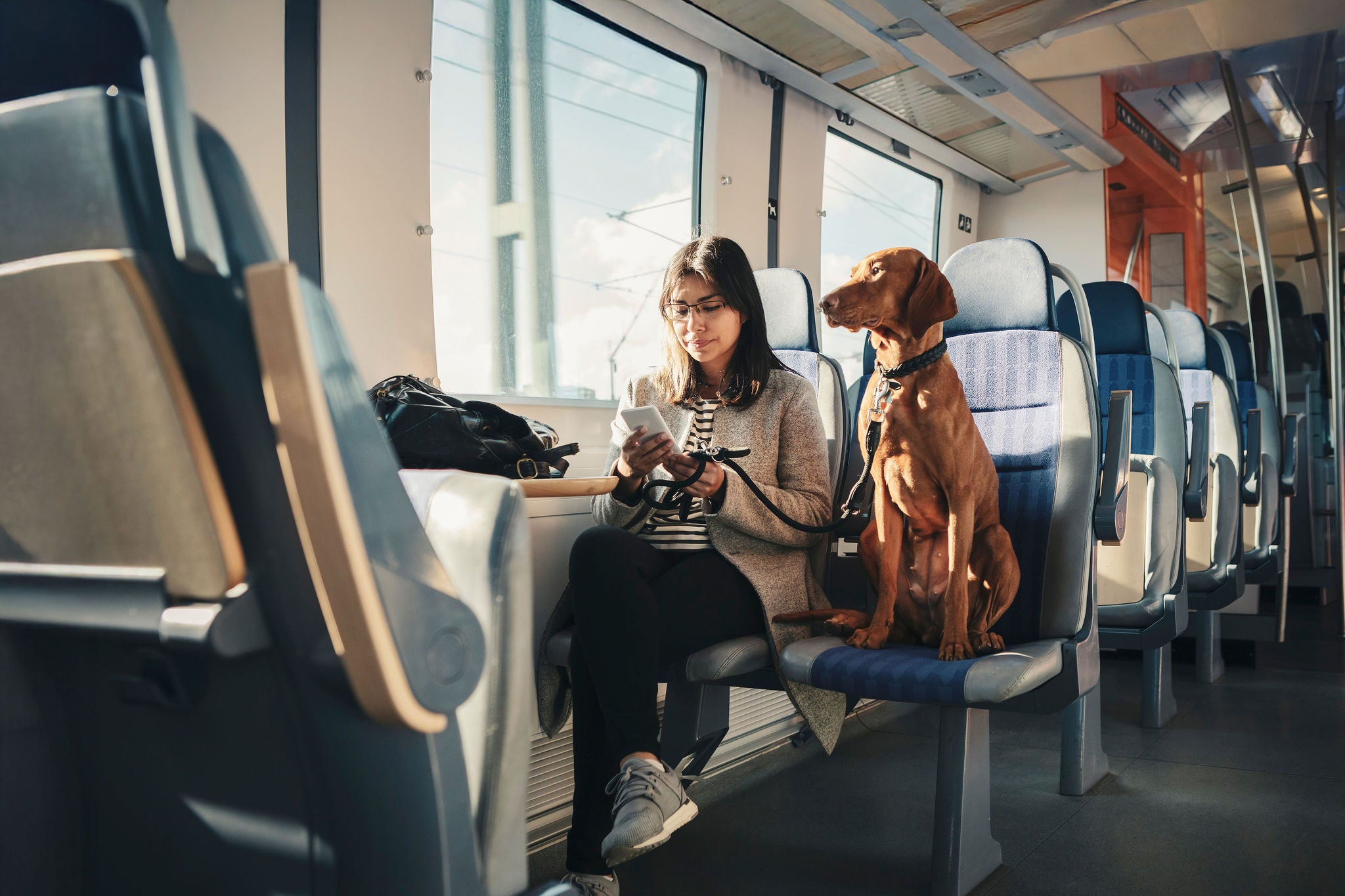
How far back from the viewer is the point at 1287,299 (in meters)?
5.76

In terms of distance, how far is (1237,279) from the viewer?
228 inches

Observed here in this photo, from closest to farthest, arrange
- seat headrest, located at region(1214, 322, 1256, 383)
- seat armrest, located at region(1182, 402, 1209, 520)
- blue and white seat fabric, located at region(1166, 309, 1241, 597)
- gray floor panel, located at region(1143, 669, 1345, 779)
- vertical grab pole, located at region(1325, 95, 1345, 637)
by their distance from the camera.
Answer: gray floor panel, located at region(1143, 669, 1345, 779) → seat armrest, located at region(1182, 402, 1209, 520) → blue and white seat fabric, located at region(1166, 309, 1241, 597) → vertical grab pole, located at region(1325, 95, 1345, 637) → seat headrest, located at region(1214, 322, 1256, 383)

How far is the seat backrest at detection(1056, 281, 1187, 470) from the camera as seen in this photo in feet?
10.6

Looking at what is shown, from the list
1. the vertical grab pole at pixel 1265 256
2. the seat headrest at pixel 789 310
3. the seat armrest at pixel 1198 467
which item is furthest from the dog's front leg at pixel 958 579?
the vertical grab pole at pixel 1265 256

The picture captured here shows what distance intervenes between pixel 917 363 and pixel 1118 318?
74.0 inches

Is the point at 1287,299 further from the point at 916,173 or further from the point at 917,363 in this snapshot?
the point at 917,363

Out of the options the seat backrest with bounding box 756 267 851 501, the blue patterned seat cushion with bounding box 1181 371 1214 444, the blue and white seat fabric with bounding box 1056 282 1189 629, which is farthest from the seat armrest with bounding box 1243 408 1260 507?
the seat backrest with bounding box 756 267 851 501

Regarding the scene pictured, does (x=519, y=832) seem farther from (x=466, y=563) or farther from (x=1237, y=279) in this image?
(x=1237, y=279)

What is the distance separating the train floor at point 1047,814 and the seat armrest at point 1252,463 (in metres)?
1.12

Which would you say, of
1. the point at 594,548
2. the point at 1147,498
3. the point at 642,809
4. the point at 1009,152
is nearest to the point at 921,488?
the point at 594,548

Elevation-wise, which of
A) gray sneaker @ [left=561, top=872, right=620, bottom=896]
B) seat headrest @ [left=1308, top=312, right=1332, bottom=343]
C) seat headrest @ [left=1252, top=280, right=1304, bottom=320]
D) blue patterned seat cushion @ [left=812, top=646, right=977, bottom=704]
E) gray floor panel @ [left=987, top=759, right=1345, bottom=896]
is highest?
seat headrest @ [left=1252, top=280, right=1304, bottom=320]

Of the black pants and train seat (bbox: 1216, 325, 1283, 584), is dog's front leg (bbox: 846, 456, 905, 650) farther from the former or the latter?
train seat (bbox: 1216, 325, 1283, 584)

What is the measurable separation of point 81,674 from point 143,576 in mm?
157

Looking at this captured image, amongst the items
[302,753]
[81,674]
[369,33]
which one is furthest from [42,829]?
[369,33]
